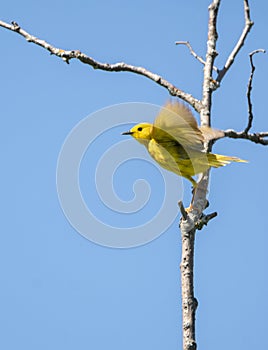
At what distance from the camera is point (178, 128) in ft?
17.3

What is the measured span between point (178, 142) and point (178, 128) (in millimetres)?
648

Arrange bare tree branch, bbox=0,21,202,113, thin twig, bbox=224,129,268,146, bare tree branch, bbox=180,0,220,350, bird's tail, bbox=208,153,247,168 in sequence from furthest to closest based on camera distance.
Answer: bird's tail, bbox=208,153,247,168 → bare tree branch, bbox=0,21,202,113 → thin twig, bbox=224,129,268,146 → bare tree branch, bbox=180,0,220,350

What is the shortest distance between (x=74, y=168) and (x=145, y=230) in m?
0.75

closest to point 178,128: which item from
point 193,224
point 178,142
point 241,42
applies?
point 178,142

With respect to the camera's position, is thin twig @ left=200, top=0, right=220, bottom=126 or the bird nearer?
thin twig @ left=200, top=0, right=220, bottom=126

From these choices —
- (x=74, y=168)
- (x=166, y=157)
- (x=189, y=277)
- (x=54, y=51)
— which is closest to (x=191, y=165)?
(x=166, y=157)

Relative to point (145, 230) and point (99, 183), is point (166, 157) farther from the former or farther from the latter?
point (145, 230)

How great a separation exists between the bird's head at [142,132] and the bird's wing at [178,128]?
10.1 inches

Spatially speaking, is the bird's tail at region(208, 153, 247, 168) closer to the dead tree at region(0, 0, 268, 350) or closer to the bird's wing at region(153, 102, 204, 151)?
the bird's wing at region(153, 102, 204, 151)

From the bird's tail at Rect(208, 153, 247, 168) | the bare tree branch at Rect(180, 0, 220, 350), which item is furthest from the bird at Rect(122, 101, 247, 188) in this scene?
the bare tree branch at Rect(180, 0, 220, 350)

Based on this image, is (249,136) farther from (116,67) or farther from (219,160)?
(219,160)

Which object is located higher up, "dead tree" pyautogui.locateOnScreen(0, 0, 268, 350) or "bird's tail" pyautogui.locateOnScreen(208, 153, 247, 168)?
"bird's tail" pyautogui.locateOnScreen(208, 153, 247, 168)

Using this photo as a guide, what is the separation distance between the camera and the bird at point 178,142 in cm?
477

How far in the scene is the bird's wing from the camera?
4.70 metres
